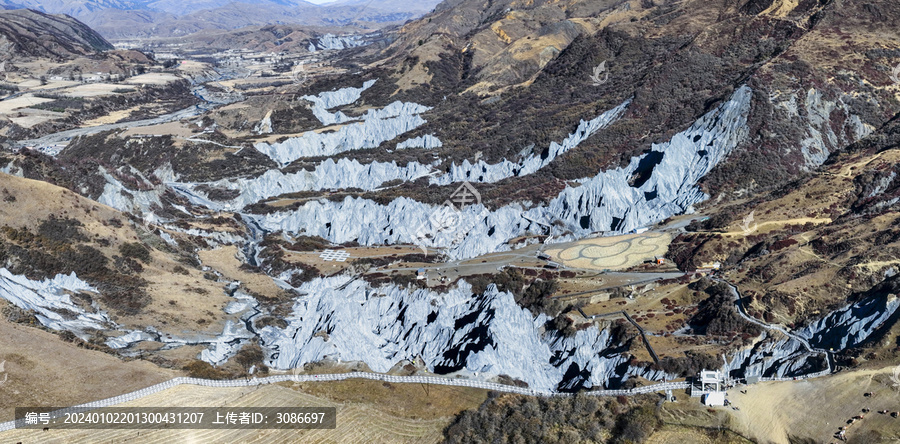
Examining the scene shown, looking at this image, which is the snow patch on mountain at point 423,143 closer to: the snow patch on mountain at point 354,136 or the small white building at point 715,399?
the snow patch on mountain at point 354,136

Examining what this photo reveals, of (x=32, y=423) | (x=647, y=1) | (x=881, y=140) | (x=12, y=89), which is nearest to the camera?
(x=32, y=423)

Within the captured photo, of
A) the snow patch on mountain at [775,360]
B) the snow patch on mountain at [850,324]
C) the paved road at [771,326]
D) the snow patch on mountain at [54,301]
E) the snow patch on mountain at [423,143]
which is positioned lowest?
the snow patch on mountain at [423,143]

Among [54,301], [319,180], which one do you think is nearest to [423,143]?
[319,180]

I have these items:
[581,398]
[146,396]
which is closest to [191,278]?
[146,396]

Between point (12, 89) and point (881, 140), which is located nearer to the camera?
point (881, 140)

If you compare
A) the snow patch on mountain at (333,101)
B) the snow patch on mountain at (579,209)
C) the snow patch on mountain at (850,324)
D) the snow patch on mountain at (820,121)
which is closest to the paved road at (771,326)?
the snow patch on mountain at (850,324)

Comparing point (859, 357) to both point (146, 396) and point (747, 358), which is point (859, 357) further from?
point (146, 396)

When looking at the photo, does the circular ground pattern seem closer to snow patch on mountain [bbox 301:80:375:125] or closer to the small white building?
the small white building

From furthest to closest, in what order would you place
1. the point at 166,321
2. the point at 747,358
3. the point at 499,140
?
the point at 499,140
the point at 166,321
the point at 747,358
